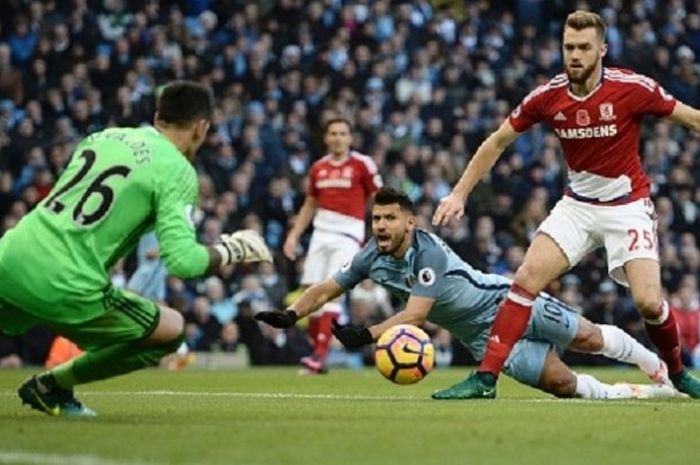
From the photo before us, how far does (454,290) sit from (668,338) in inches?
57.0

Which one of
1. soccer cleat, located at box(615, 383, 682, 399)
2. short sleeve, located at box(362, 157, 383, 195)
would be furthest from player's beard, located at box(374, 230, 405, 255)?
short sleeve, located at box(362, 157, 383, 195)

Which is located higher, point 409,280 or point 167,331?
point 167,331

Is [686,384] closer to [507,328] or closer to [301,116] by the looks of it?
[507,328]

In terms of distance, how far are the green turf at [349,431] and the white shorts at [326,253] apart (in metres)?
→ 5.57

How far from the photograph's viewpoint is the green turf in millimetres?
7395

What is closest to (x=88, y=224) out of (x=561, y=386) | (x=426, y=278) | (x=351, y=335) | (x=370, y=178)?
(x=351, y=335)

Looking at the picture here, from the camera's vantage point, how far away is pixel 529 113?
453 inches

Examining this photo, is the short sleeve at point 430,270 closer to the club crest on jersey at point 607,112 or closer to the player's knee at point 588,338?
the player's knee at point 588,338

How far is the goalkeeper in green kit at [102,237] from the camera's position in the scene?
28.8 feet

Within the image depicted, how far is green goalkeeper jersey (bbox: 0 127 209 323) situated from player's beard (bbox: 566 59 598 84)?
3.28 m

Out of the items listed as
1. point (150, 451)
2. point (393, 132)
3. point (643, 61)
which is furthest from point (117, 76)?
point (150, 451)

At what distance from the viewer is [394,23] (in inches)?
1117

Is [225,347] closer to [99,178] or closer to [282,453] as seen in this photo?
[99,178]

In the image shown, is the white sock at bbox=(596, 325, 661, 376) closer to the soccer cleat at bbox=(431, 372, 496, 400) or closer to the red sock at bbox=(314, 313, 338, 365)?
the soccer cleat at bbox=(431, 372, 496, 400)
